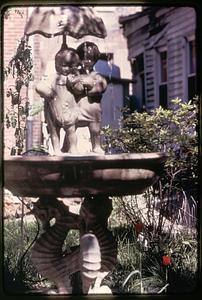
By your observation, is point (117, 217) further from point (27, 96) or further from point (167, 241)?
point (27, 96)

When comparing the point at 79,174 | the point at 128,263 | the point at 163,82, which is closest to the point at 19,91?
the point at 79,174

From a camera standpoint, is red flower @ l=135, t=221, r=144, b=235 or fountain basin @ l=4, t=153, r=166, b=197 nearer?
fountain basin @ l=4, t=153, r=166, b=197

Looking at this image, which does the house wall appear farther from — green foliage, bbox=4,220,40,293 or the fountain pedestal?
green foliage, bbox=4,220,40,293

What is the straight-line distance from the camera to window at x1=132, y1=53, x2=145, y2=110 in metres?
3.18

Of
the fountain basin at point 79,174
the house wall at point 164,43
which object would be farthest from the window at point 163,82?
the fountain basin at point 79,174

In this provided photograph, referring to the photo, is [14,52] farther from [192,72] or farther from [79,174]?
[192,72]

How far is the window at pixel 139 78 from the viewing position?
10.4 ft

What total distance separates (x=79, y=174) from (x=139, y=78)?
0.61 metres

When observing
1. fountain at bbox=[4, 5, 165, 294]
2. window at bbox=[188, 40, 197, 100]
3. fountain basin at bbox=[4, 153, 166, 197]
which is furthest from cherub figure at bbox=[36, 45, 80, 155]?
window at bbox=[188, 40, 197, 100]

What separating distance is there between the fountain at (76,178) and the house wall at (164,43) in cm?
24

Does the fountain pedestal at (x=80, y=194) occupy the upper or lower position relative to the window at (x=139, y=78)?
lower

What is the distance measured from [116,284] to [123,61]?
116 centimetres

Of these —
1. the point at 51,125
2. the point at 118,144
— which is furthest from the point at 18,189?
the point at 118,144

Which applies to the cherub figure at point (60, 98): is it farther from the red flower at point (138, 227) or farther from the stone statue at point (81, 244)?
the red flower at point (138, 227)
